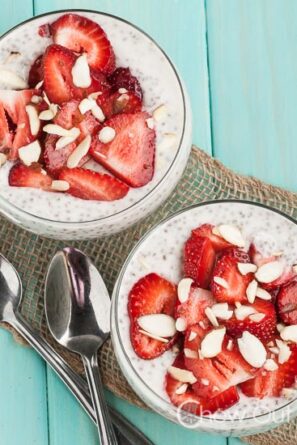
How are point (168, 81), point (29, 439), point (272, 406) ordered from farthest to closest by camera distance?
point (29, 439)
point (168, 81)
point (272, 406)

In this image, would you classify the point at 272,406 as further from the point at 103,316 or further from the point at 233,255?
the point at 103,316

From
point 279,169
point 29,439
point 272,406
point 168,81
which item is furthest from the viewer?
point 279,169

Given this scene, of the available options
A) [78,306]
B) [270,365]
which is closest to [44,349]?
[78,306]

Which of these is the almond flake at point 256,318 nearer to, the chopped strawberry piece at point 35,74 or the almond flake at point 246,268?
the almond flake at point 246,268

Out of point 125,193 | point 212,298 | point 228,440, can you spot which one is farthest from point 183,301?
point 228,440

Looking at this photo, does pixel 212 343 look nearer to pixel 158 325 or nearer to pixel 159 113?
pixel 158 325

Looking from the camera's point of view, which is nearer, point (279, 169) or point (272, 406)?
point (272, 406)

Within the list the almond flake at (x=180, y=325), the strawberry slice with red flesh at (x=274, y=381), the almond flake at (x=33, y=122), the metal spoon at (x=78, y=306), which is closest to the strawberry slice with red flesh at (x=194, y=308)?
the almond flake at (x=180, y=325)

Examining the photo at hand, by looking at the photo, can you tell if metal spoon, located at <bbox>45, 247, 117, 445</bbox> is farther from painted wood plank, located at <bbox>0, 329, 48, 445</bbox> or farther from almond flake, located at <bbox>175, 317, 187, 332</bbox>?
almond flake, located at <bbox>175, 317, 187, 332</bbox>
